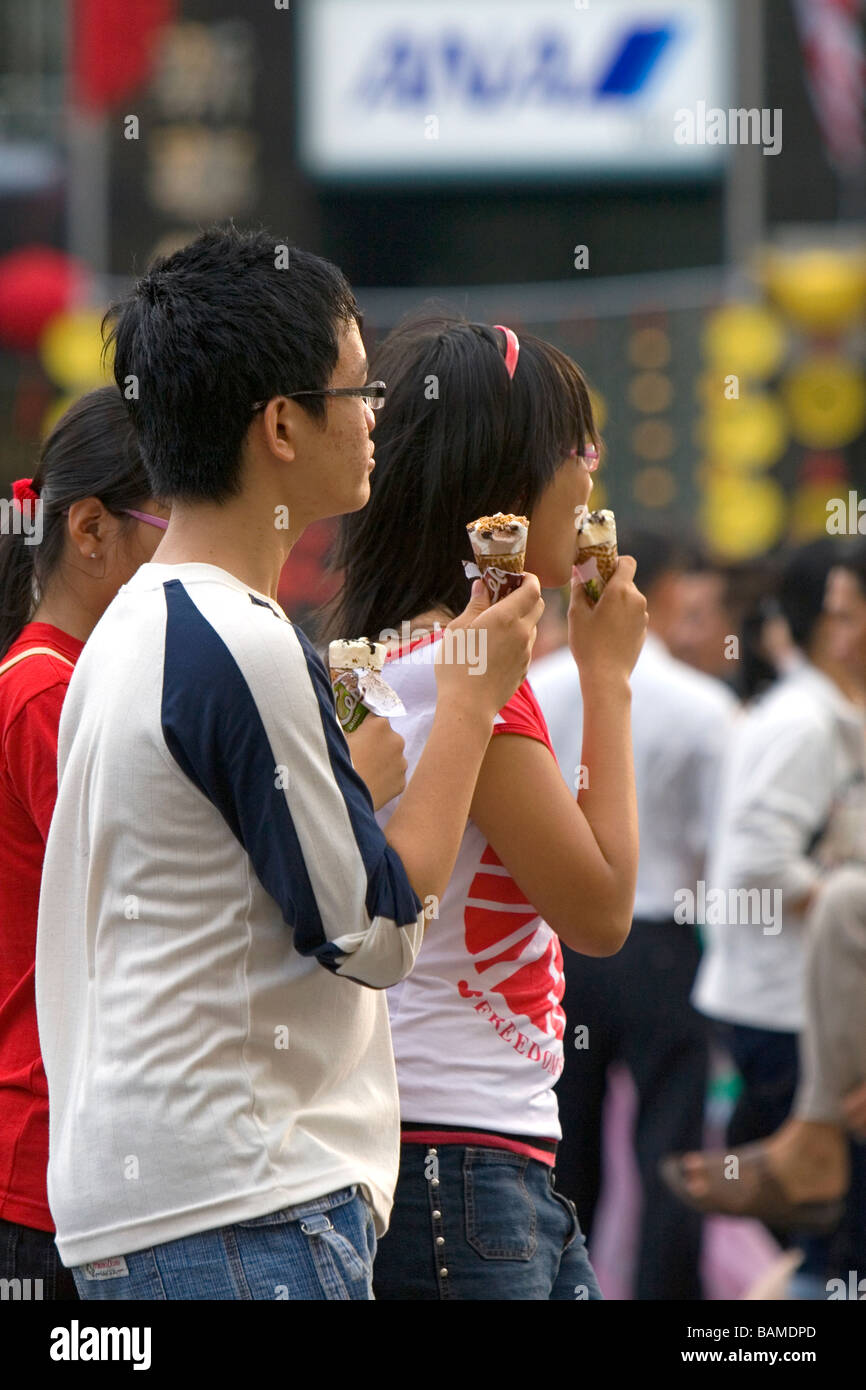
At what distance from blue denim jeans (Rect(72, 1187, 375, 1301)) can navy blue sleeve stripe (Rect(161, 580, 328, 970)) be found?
221 mm

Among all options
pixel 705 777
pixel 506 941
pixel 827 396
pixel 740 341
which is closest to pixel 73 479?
pixel 506 941

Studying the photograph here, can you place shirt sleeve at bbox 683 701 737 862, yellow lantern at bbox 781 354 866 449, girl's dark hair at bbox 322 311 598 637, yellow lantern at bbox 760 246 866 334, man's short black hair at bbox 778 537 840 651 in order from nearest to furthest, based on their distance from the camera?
girl's dark hair at bbox 322 311 598 637 → man's short black hair at bbox 778 537 840 651 → shirt sleeve at bbox 683 701 737 862 → yellow lantern at bbox 760 246 866 334 → yellow lantern at bbox 781 354 866 449

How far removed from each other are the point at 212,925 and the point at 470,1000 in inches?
17.2

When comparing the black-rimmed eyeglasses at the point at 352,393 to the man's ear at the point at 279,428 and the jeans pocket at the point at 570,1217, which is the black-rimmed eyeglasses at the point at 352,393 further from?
the jeans pocket at the point at 570,1217

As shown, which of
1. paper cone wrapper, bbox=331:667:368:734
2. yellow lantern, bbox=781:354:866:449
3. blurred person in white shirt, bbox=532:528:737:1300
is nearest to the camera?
paper cone wrapper, bbox=331:667:368:734

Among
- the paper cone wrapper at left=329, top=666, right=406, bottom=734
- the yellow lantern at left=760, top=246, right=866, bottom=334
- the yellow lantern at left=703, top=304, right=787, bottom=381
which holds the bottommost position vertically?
the paper cone wrapper at left=329, top=666, right=406, bottom=734

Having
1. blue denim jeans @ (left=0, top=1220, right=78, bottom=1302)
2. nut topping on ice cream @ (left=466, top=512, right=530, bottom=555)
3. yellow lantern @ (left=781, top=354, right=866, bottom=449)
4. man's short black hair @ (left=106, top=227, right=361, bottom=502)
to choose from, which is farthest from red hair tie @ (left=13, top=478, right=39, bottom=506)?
yellow lantern @ (left=781, top=354, right=866, bottom=449)

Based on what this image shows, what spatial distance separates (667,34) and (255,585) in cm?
1233

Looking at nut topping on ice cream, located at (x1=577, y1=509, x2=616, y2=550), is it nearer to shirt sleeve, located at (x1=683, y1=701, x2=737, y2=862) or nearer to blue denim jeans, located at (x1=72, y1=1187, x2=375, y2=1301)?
blue denim jeans, located at (x1=72, y1=1187, x2=375, y2=1301)

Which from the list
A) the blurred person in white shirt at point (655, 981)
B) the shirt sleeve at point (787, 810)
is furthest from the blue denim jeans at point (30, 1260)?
the shirt sleeve at point (787, 810)

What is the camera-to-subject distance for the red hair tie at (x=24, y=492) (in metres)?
2.11

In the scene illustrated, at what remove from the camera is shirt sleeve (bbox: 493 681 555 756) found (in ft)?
5.91

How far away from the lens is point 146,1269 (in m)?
1.50

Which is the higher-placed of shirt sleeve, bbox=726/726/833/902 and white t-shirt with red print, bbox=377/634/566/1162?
white t-shirt with red print, bbox=377/634/566/1162
